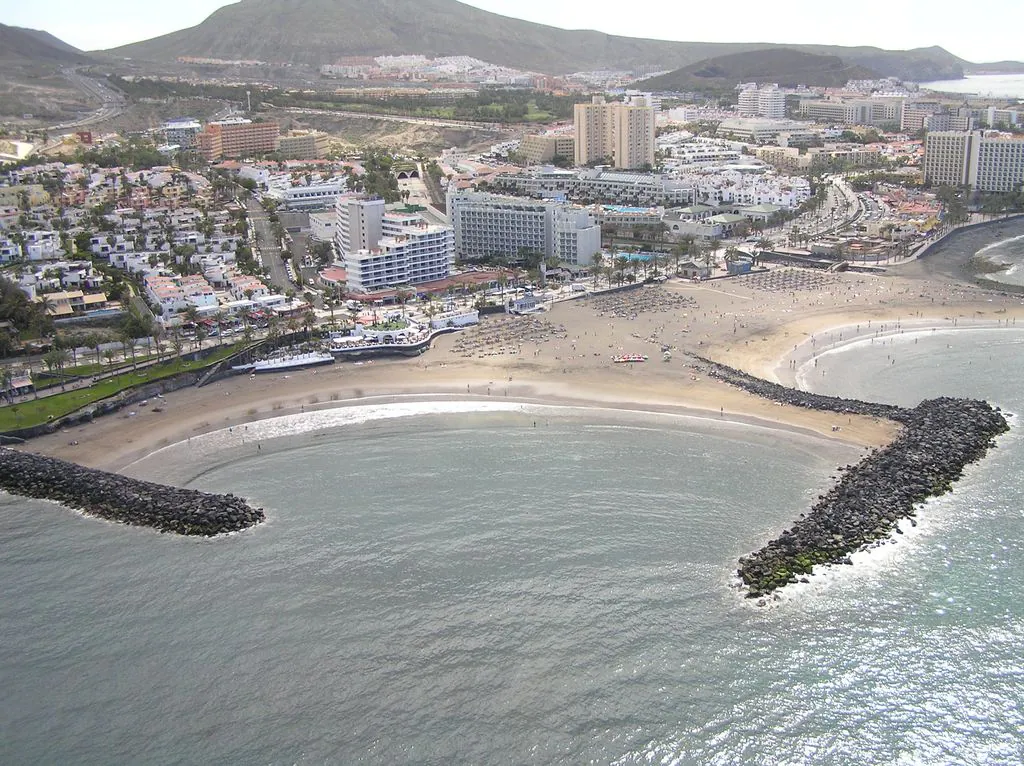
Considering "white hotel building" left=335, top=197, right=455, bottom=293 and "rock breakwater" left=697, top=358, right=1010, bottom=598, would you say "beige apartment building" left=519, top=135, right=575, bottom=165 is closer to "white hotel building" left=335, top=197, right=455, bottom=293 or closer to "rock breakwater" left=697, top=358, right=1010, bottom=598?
"white hotel building" left=335, top=197, right=455, bottom=293

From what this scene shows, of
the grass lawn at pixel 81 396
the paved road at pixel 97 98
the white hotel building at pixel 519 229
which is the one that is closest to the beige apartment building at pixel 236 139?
the paved road at pixel 97 98

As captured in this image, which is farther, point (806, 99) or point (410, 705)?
point (806, 99)

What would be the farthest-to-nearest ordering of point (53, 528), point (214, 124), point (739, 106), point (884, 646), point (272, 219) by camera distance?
1. point (739, 106)
2. point (214, 124)
3. point (272, 219)
4. point (53, 528)
5. point (884, 646)

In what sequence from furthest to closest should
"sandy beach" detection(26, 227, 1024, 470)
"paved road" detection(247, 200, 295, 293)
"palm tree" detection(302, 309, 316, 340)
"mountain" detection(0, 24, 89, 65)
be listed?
"mountain" detection(0, 24, 89, 65), "paved road" detection(247, 200, 295, 293), "palm tree" detection(302, 309, 316, 340), "sandy beach" detection(26, 227, 1024, 470)

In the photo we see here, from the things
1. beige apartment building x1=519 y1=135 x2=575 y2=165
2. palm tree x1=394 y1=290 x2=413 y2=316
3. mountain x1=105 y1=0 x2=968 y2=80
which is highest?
mountain x1=105 y1=0 x2=968 y2=80

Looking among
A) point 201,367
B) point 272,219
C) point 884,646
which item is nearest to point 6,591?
point 201,367

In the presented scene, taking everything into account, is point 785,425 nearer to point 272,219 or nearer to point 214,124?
point 272,219

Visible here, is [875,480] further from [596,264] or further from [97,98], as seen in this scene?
[97,98]

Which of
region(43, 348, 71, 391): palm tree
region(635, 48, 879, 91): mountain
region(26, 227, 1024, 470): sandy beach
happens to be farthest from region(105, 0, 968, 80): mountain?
region(43, 348, 71, 391): palm tree
